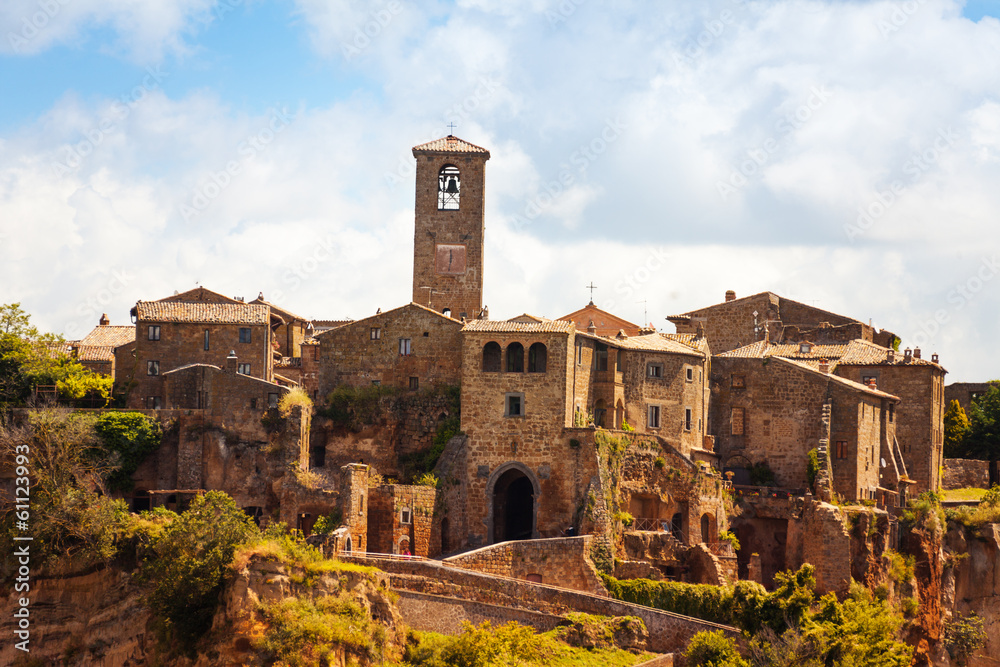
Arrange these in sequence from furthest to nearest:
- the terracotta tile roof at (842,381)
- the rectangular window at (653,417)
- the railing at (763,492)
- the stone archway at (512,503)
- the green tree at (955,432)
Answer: the green tree at (955,432) → the terracotta tile roof at (842,381) → the rectangular window at (653,417) → the railing at (763,492) → the stone archway at (512,503)

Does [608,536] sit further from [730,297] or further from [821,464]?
[730,297]

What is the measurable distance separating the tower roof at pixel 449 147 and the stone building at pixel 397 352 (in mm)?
11905

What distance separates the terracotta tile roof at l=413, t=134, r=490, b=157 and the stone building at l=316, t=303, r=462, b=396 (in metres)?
12.0

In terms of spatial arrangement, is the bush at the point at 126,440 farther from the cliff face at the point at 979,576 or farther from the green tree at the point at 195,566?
the cliff face at the point at 979,576

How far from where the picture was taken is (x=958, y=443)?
83.7 meters

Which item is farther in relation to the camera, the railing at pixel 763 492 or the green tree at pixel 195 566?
the railing at pixel 763 492

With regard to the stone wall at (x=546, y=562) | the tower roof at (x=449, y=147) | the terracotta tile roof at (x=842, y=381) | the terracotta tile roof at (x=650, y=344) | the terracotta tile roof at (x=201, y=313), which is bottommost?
the stone wall at (x=546, y=562)

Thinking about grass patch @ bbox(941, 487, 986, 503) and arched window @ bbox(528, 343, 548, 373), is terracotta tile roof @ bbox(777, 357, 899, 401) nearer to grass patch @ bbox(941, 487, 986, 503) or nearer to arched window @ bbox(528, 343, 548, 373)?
grass patch @ bbox(941, 487, 986, 503)

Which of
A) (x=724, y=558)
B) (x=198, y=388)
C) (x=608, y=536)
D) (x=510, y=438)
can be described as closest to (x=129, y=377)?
(x=198, y=388)

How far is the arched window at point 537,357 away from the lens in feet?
218

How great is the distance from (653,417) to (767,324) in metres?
14.3

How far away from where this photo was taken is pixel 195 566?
55.2 meters

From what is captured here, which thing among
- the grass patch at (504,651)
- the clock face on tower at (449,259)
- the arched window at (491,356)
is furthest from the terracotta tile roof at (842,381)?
the grass patch at (504,651)

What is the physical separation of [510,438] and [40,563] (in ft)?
67.5
